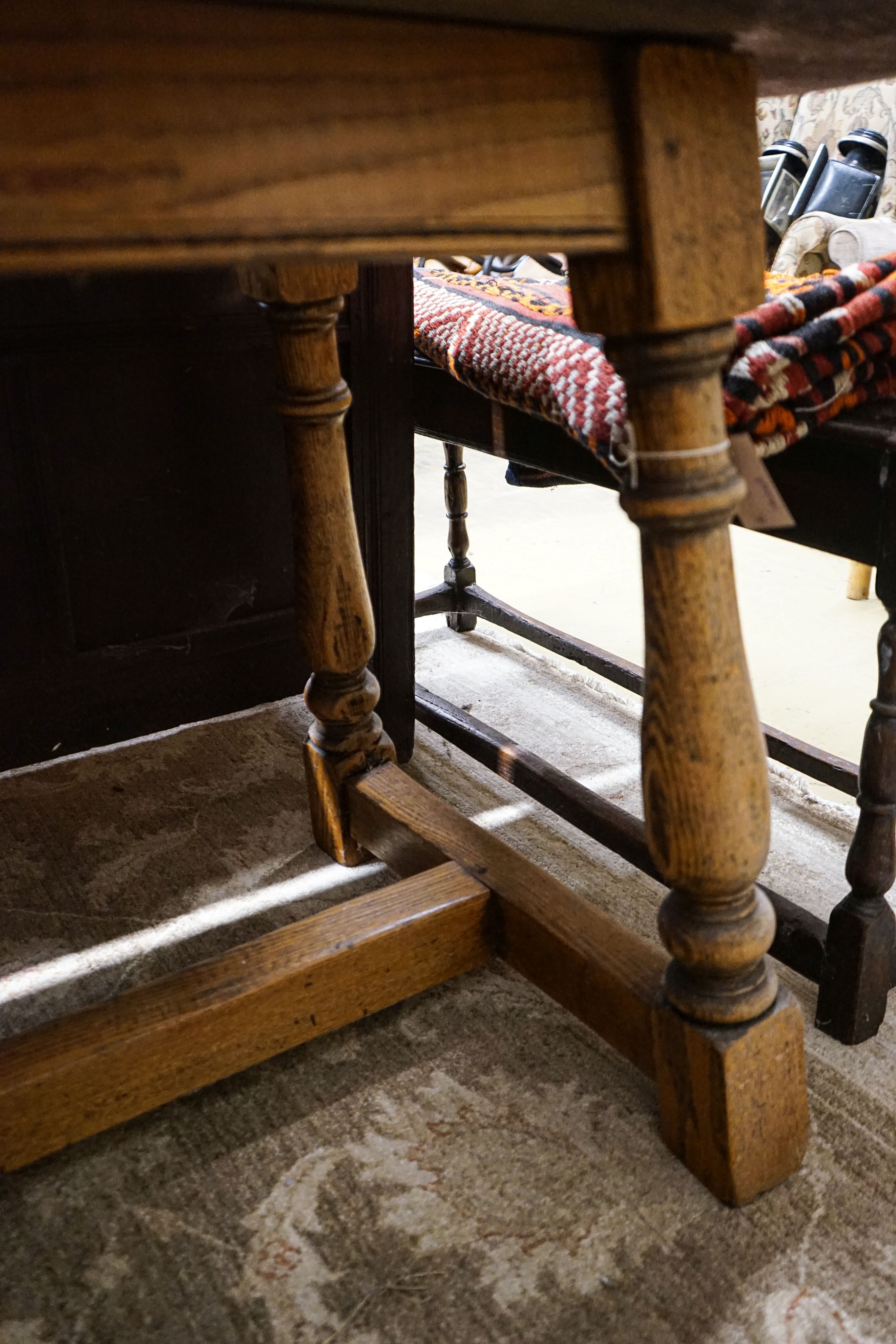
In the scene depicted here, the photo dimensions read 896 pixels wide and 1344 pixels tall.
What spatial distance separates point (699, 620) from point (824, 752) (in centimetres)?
70

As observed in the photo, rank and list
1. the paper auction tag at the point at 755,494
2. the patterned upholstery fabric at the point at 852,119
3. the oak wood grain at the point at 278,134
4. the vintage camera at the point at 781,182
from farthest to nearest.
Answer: the patterned upholstery fabric at the point at 852,119 → the vintage camera at the point at 781,182 → the paper auction tag at the point at 755,494 → the oak wood grain at the point at 278,134

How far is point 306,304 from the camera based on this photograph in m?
0.97

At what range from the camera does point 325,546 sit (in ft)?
3.44

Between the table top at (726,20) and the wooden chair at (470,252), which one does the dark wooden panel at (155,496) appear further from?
the table top at (726,20)

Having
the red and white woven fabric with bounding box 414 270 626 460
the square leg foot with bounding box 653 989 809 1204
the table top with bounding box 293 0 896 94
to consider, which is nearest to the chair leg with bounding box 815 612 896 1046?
the square leg foot with bounding box 653 989 809 1204

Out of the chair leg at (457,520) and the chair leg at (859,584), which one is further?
the chair leg at (859,584)

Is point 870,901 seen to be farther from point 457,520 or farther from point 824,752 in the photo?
point 457,520

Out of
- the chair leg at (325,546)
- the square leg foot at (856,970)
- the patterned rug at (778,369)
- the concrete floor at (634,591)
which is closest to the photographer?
the patterned rug at (778,369)

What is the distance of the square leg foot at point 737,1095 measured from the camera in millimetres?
699

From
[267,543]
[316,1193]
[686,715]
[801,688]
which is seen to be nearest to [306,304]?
[267,543]

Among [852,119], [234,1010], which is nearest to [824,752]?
[234,1010]

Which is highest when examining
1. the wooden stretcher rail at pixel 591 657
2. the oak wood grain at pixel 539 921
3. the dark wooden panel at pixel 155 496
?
the dark wooden panel at pixel 155 496

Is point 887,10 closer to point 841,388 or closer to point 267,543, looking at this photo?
point 841,388

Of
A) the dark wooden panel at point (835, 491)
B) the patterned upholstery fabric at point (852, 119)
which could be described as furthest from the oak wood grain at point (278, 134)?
the patterned upholstery fabric at point (852, 119)
